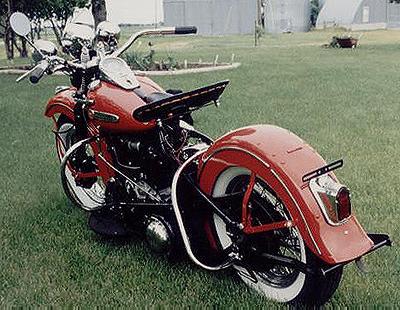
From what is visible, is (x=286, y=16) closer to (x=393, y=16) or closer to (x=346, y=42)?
(x=393, y=16)

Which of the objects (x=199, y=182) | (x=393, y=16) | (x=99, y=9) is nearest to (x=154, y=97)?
(x=199, y=182)

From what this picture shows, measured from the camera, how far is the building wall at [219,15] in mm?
48594

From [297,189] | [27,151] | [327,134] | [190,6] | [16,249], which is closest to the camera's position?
[297,189]

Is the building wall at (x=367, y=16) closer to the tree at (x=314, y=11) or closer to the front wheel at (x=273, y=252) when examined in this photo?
the tree at (x=314, y=11)

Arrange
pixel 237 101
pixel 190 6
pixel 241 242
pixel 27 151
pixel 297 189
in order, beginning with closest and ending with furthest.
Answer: pixel 297 189 < pixel 241 242 < pixel 27 151 < pixel 237 101 < pixel 190 6

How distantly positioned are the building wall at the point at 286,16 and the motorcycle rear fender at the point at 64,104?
149ft

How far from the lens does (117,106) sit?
361 centimetres

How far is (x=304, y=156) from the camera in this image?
116 inches

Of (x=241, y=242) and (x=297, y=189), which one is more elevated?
(x=297, y=189)

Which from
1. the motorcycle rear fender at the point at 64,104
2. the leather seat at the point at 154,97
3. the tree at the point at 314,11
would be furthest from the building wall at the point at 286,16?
the leather seat at the point at 154,97

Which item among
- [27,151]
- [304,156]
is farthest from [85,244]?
[27,151]

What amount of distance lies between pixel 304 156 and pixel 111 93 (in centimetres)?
130

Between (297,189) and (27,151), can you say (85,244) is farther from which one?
(27,151)

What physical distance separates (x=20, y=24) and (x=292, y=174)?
194cm
